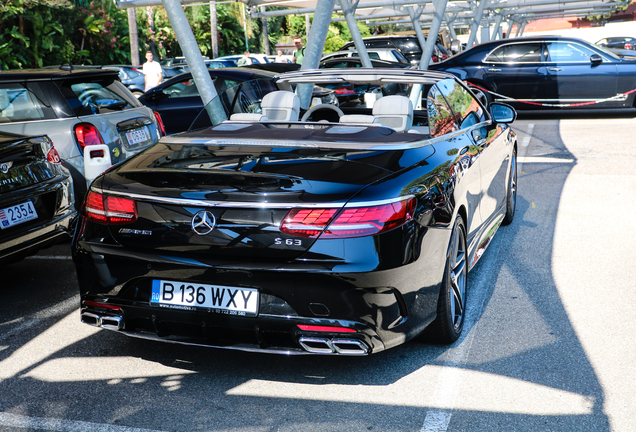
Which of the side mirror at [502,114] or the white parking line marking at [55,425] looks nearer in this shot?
the white parking line marking at [55,425]

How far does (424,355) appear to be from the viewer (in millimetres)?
3592

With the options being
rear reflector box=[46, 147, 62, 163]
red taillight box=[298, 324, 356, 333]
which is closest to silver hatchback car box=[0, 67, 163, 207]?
rear reflector box=[46, 147, 62, 163]

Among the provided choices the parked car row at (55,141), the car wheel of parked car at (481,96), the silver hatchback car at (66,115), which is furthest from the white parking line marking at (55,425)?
the car wheel of parked car at (481,96)

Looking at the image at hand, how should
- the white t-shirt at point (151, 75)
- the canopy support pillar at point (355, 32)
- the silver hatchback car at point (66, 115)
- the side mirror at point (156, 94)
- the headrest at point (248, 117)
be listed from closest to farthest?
the headrest at point (248, 117) < the silver hatchback car at point (66, 115) < the side mirror at point (156, 94) < the canopy support pillar at point (355, 32) < the white t-shirt at point (151, 75)

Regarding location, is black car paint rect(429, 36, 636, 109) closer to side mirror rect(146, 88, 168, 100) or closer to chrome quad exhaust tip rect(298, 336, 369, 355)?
side mirror rect(146, 88, 168, 100)

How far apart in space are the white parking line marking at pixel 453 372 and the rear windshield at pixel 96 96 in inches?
152

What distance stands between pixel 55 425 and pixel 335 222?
1515mm

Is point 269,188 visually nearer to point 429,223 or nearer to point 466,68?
point 429,223

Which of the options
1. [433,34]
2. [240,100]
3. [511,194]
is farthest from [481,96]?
[240,100]

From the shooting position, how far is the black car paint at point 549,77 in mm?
13039

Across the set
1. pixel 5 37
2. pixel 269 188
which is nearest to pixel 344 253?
pixel 269 188

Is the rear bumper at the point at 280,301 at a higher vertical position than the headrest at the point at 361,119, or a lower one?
lower

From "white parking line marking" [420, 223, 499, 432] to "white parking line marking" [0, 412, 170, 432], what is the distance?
4.03 ft

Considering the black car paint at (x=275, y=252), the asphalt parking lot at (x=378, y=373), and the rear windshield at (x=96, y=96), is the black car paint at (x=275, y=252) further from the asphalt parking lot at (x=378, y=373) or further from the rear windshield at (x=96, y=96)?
the rear windshield at (x=96, y=96)
